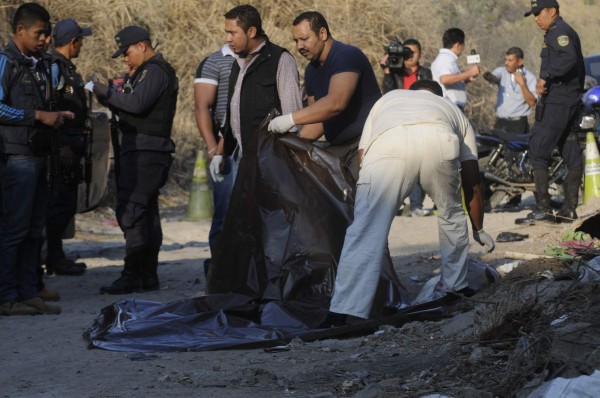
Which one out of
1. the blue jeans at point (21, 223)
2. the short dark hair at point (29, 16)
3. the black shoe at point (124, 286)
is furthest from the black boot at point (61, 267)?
the short dark hair at point (29, 16)

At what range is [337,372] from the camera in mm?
5535

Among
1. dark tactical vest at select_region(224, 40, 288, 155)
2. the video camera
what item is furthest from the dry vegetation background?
dark tactical vest at select_region(224, 40, 288, 155)

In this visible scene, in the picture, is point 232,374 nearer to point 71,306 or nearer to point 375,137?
point 375,137

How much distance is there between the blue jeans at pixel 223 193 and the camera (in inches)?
329

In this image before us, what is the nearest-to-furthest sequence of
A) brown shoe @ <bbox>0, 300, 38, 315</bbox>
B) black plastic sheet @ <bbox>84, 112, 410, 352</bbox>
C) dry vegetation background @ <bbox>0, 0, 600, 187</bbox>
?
black plastic sheet @ <bbox>84, 112, 410, 352</bbox>
brown shoe @ <bbox>0, 300, 38, 315</bbox>
dry vegetation background @ <bbox>0, 0, 600, 187</bbox>

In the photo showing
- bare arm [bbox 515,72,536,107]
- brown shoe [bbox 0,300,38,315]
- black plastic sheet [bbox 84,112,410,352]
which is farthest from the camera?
bare arm [bbox 515,72,536,107]

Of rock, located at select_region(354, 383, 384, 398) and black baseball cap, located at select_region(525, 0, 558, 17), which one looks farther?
black baseball cap, located at select_region(525, 0, 558, 17)

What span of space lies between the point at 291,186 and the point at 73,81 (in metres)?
2.77

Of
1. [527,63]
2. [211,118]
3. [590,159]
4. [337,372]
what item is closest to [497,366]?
[337,372]

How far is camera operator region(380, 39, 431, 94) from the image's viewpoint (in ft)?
43.6

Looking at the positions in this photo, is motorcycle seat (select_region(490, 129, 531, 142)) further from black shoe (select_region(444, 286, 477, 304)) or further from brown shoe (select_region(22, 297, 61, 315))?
brown shoe (select_region(22, 297, 61, 315))

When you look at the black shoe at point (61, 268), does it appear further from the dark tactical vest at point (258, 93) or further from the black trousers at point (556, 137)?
the black trousers at point (556, 137)

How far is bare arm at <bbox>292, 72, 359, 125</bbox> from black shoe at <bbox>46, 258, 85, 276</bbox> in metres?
3.33

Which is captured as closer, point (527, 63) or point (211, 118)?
point (211, 118)
